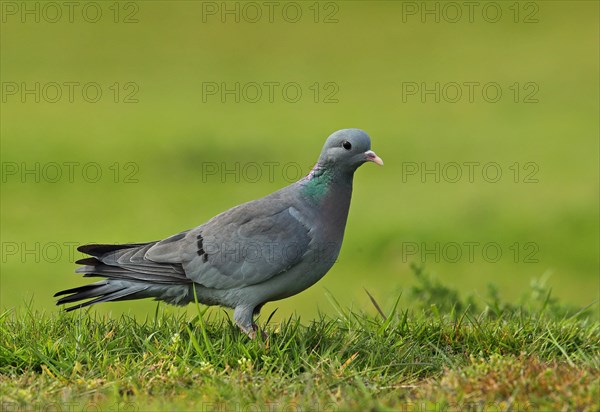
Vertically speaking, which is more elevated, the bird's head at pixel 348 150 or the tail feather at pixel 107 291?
the bird's head at pixel 348 150

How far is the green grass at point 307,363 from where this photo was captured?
5.71 metres

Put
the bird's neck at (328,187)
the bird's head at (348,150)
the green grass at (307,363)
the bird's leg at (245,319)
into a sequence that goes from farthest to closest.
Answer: the bird's neck at (328,187), the bird's head at (348,150), the bird's leg at (245,319), the green grass at (307,363)

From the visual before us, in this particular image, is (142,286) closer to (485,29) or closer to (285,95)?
(285,95)

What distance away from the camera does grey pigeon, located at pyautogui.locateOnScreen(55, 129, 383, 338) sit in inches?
279

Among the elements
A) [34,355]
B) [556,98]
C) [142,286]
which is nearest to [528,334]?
[142,286]

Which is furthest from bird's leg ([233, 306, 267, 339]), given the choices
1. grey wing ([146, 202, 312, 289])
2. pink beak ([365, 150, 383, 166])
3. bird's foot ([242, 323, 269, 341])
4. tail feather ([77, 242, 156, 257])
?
pink beak ([365, 150, 383, 166])

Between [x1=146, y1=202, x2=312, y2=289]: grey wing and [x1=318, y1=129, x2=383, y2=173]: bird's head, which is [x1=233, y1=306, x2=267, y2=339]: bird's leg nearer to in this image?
[x1=146, y1=202, x2=312, y2=289]: grey wing

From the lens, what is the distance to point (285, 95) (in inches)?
821

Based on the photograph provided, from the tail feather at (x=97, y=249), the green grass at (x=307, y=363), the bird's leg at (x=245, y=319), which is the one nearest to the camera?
the green grass at (x=307, y=363)

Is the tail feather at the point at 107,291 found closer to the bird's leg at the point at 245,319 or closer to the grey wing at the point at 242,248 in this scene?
the grey wing at the point at 242,248

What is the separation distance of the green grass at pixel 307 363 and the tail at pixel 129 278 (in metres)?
0.16

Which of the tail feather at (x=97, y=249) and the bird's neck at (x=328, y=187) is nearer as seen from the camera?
the bird's neck at (x=328, y=187)

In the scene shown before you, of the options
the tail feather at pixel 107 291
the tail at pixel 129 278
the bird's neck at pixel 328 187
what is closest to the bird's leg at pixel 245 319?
the tail at pixel 129 278

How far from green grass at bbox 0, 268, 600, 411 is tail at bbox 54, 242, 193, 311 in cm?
16
